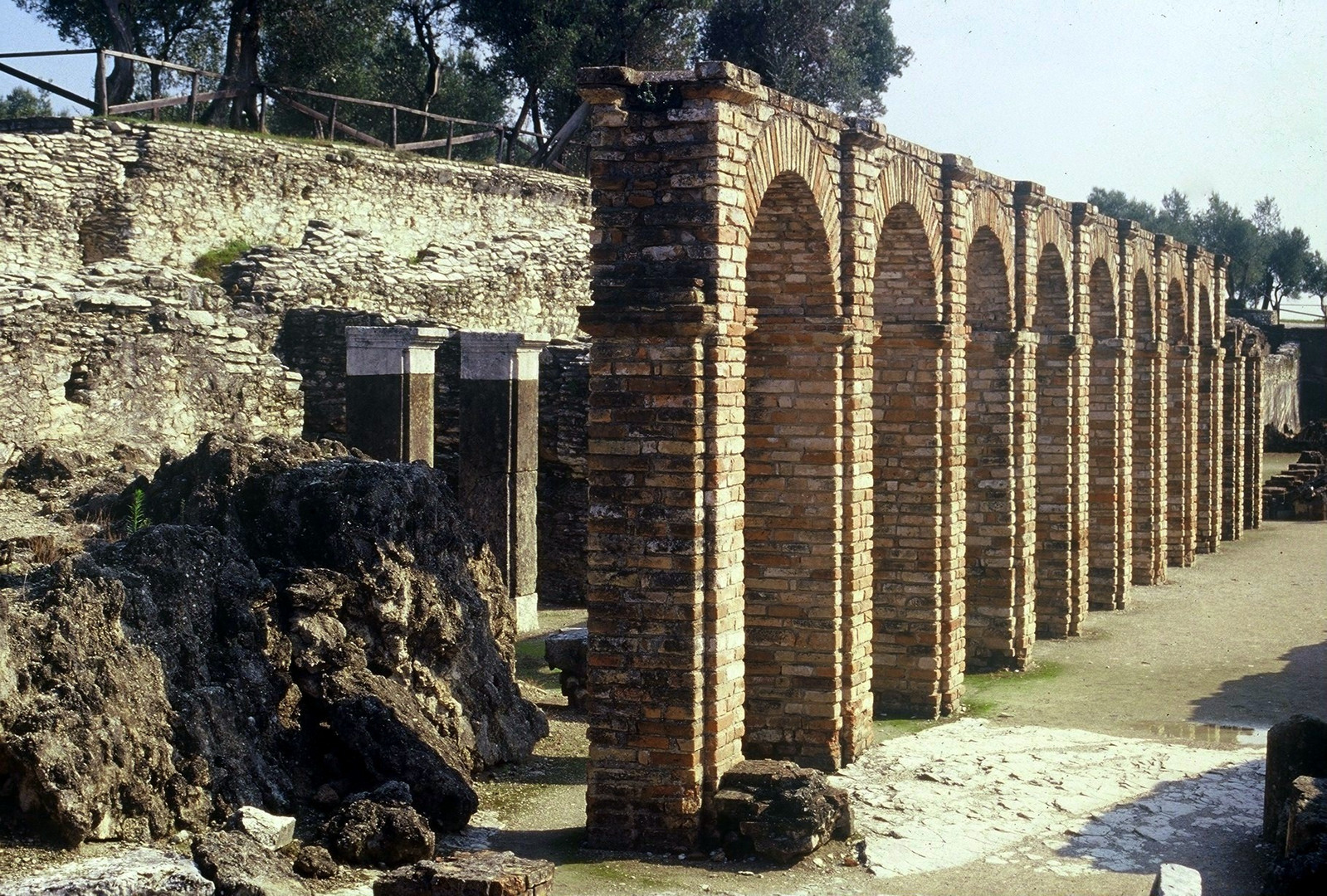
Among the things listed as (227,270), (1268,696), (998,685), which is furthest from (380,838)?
(227,270)

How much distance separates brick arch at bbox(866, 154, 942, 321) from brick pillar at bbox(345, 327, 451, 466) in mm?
4639

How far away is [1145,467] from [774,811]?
1213 cm

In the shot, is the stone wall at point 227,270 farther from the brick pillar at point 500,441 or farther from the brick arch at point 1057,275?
the brick arch at point 1057,275

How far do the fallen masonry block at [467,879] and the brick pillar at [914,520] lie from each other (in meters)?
4.87

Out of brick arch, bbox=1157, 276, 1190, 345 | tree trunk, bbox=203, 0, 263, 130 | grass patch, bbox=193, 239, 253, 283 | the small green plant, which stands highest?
tree trunk, bbox=203, 0, 263, 130

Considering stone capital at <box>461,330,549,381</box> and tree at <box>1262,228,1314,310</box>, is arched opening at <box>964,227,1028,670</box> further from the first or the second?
tree at <box>1262,228,1314,310</box>

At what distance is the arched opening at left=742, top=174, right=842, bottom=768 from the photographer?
29.4 ft

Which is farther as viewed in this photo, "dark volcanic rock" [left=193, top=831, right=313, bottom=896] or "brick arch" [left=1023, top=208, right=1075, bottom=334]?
"brick arch" [left=1023, top=208, right=1075, bottom=334]

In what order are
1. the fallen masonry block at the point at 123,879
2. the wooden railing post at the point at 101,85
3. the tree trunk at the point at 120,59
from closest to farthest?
the fallen masonry block at the point at 123,879 → the wooden railing post at the point at 101,85 → the tree trunk at the point at 120,59

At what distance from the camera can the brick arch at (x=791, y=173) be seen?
7.94m

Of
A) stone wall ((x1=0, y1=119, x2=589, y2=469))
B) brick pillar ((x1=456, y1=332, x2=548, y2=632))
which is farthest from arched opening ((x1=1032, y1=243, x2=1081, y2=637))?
stone wall ((x1=0, y1=119, x2=589, y2=469))

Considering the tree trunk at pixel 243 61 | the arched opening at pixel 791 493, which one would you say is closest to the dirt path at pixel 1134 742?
the arched opening at pixel 791 493

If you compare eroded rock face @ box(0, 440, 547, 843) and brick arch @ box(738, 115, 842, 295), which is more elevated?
brick arch @ box(738, 115, 842, 295)

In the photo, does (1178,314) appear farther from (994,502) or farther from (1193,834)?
(1193,834)
